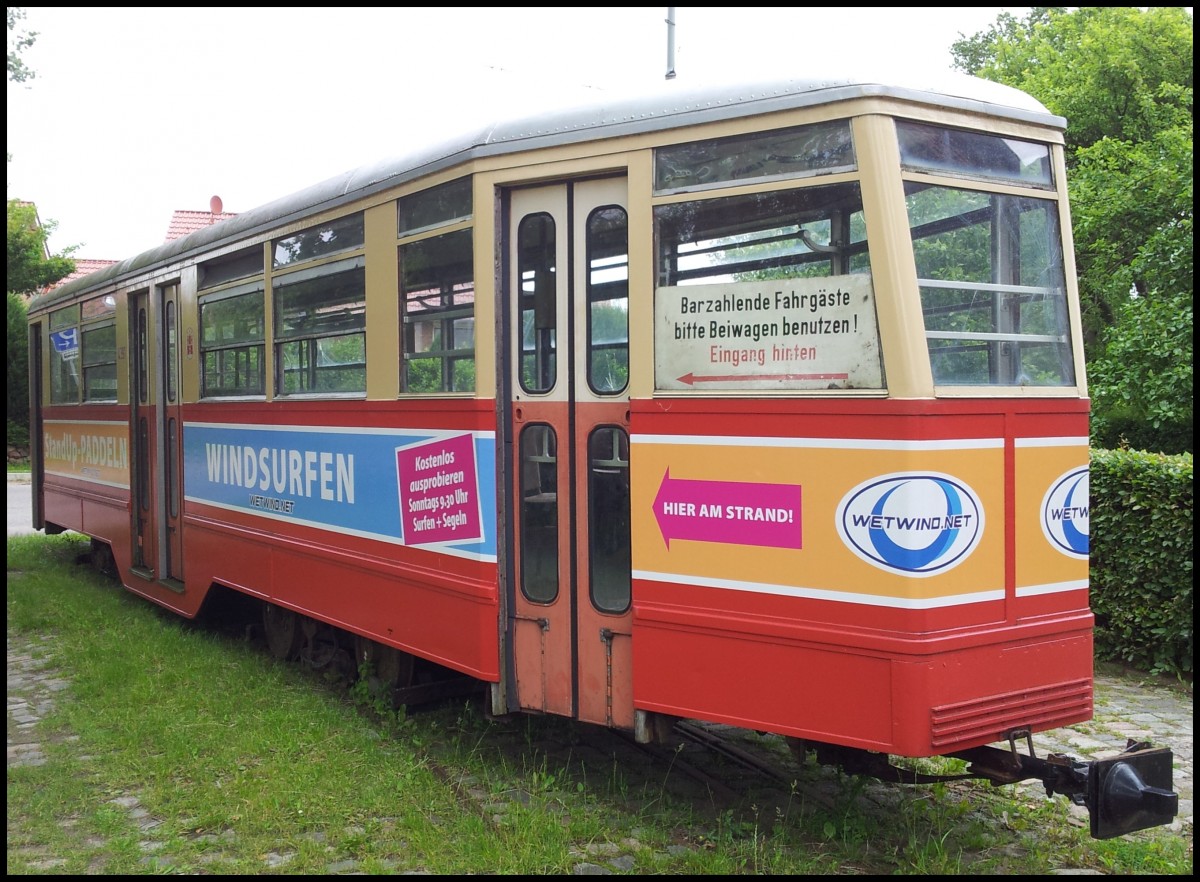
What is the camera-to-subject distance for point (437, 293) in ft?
18.7

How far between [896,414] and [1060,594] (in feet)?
3.70

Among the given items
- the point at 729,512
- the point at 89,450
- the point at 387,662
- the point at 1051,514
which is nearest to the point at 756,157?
the point at 729,512

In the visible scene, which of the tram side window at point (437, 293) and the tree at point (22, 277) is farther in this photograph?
the tree at point (22, 277)

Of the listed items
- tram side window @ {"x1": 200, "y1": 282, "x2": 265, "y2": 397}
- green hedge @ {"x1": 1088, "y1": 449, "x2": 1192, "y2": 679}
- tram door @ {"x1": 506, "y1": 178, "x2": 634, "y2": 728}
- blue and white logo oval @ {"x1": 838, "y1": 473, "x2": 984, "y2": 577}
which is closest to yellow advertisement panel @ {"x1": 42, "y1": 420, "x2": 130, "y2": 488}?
tram side window @ {"x1": 200, "y1": 282, "x2": 265, "y2": 397}

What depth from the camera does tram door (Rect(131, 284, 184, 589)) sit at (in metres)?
9.20

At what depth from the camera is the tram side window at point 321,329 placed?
6.35m

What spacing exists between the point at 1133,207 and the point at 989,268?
1017cm

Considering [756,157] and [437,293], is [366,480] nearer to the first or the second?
[437,293]

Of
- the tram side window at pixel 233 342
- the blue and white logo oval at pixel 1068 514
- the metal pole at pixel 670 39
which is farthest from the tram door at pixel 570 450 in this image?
the metal pole at pixel 670 39

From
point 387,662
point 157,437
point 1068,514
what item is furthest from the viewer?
point 157,437

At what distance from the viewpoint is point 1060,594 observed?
456 cm

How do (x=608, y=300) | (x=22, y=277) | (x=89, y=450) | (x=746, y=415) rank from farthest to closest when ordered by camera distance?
(x=22, y=277) < (x=89, y=450) < (x=608, y=300) < (x=746, y=415)

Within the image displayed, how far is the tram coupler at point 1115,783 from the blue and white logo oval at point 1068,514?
2.54ft

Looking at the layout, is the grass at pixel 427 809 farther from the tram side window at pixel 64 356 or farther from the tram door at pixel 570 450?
the tram side window at pixel 64 356
